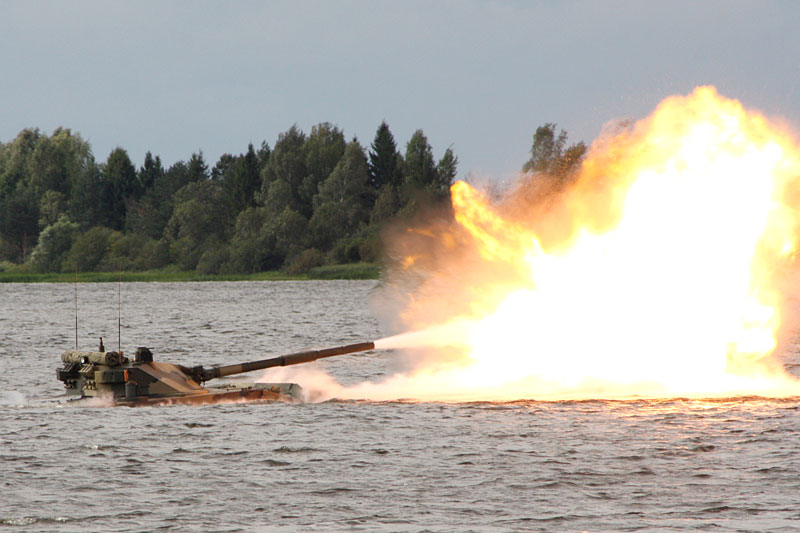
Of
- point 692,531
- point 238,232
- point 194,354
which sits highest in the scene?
point 238,232

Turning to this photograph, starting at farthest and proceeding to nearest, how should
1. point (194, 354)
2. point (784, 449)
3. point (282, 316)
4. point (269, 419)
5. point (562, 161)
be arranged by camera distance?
point (562, 161)
point (282, 316)
point (194, 354)
point (269, 419)
point (784, 449)

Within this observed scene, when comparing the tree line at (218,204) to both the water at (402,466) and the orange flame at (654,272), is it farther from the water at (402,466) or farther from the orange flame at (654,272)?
the water at (402,466)

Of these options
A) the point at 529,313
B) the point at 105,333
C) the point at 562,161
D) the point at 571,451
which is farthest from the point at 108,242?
the point at 571,451

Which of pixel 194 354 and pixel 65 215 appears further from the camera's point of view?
pixel 65 215

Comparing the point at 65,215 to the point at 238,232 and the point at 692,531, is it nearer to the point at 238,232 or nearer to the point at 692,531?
the point at 238,232

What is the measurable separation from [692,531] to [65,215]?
564 feet

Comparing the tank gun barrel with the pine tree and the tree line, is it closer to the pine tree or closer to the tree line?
the tree line

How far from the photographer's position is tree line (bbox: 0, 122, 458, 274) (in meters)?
145

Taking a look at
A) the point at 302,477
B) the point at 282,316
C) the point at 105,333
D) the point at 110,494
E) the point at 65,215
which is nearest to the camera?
the point at 110,494

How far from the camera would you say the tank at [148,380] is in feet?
112

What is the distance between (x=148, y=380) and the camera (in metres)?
34.4

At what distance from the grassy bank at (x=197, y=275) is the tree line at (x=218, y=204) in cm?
131

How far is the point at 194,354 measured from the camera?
5641 centimetres

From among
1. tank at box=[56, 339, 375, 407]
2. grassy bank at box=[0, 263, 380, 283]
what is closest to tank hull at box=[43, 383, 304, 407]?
tank at box=[56, 339, 375, 407]
